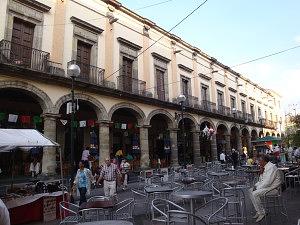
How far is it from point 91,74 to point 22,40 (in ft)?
12.5

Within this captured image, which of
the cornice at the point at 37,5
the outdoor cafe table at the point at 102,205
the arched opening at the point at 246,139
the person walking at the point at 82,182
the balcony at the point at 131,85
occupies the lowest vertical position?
the outdoor cafe table at the point at 102,205

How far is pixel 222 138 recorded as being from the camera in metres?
29.2

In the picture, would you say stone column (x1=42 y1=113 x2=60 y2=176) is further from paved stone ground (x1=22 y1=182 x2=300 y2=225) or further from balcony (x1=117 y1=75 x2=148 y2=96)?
paved stone ground (x1=22 y1=182 x2=300 y2=225)

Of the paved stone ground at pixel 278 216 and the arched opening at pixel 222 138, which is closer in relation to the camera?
the paved stone ground at pixel 278 216

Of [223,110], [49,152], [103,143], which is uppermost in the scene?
[223,110]

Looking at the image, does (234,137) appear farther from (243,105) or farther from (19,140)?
(19,140)

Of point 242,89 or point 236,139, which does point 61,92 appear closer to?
point 236,139

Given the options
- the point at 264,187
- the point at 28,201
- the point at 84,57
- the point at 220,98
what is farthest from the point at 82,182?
the point at 220,98

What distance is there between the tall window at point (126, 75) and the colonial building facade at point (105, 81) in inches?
2.9

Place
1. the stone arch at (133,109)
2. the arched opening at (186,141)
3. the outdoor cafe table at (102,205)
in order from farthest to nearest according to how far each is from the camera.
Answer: the arched opening at (186,141) → the stone arch at (133,109) → the outdoor cafe table at (102,205)

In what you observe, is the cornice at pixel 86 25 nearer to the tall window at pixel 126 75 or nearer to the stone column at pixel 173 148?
the tall window at pixel 126 75

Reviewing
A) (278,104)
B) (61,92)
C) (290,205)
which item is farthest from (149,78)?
(278,104)

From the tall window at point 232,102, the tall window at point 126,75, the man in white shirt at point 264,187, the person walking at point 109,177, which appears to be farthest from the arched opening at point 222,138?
the man in white shirt at point 264,187

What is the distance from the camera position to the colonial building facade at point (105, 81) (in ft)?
43.8
